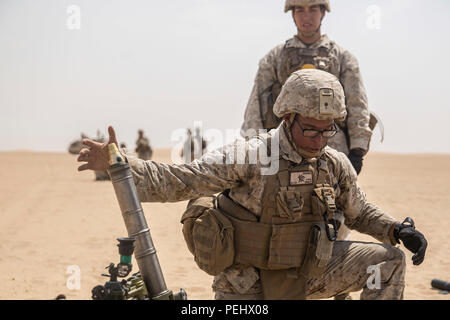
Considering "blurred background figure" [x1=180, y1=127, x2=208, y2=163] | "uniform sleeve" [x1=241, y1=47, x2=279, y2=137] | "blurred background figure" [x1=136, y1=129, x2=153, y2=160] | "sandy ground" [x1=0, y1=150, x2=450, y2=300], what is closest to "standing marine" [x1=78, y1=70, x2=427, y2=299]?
"uniform sleeve" [x1=241, y1=47, x2=279, y2=137]

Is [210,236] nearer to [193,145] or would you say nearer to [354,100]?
[354,100]

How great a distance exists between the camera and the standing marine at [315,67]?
6.02m

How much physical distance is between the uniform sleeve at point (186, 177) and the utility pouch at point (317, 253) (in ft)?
2.06

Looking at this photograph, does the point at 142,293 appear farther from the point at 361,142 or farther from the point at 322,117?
the point at 361,142

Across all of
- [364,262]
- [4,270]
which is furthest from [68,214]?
[364,262]

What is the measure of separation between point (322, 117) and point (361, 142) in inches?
69.2

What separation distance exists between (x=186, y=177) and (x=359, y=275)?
1.41m

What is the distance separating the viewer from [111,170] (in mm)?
3576

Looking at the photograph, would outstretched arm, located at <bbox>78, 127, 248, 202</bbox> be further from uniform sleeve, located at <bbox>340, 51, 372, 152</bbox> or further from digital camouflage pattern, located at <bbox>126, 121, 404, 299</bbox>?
uniform sleeve, located at <bbox>340, 51, 372, 152</bbox>

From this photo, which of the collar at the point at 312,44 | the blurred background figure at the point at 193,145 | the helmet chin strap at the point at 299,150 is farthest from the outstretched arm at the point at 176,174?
the blurred background figure at the point at 193,145

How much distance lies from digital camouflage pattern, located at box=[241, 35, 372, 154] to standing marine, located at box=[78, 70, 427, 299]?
151cm

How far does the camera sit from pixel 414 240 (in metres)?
4.46

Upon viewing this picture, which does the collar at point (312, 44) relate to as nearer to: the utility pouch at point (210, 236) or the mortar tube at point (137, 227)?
the utility pouch at point (210, 236)

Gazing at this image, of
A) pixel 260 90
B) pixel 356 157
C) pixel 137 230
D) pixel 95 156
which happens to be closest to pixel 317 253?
pixel 137 230
